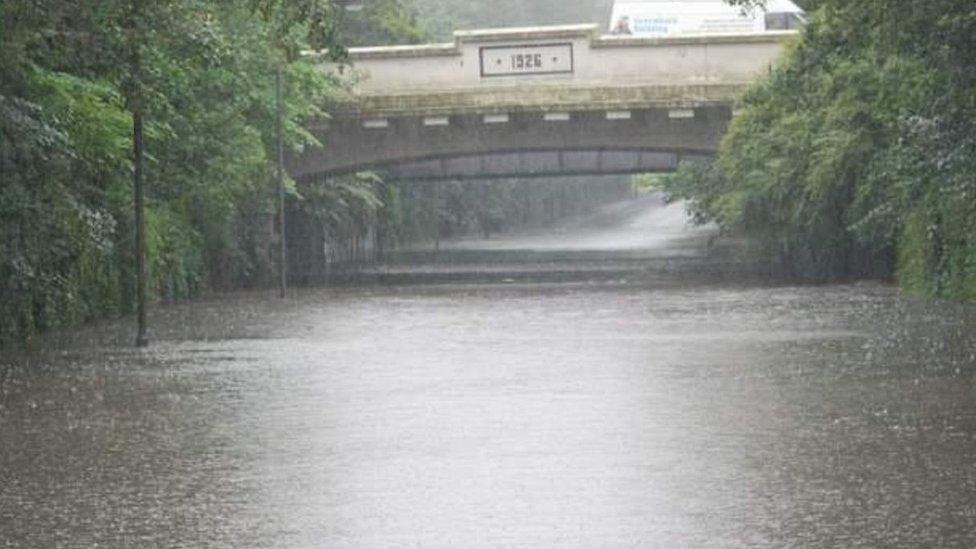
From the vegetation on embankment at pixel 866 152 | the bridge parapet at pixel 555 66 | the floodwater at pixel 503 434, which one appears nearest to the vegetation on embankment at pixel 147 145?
the floodwater at pixel 503 434

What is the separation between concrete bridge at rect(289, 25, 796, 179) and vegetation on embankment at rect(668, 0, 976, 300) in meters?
1.98

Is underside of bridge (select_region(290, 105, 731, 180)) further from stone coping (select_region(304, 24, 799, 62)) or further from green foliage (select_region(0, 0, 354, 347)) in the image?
green foliage (select_region(0, 0, 354, 347))

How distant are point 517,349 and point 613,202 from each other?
13217 cm

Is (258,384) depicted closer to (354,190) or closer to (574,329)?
(574,329)

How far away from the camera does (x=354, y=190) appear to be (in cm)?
6519

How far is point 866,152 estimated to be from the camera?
42.8 metres

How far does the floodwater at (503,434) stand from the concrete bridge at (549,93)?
818 inches

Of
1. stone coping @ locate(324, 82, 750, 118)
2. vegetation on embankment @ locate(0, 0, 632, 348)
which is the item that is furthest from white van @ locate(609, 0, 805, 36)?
stone coping @ locate(324, 82, 750, 118)

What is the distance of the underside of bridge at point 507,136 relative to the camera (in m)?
53.8

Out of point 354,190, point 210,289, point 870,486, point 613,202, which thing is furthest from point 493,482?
point 613,202

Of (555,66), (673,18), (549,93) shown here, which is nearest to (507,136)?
(549,93)

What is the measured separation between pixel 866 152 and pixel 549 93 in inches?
496

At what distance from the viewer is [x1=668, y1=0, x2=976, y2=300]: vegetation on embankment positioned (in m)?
24.4

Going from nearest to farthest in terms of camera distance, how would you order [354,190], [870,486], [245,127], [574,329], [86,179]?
1. [870,486]
2. [574,329]
3. [86,179]
4. [245,127]
5. [354,190]
